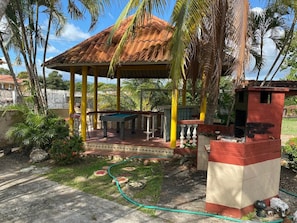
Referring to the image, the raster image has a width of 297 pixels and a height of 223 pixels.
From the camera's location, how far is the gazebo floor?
7512 mm

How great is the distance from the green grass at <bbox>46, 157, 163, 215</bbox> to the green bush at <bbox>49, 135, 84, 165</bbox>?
0.61 ft

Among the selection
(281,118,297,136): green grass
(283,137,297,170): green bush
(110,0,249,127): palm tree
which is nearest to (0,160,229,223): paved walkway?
(110,0,249,127): palm tree

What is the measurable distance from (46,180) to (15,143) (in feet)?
12.9

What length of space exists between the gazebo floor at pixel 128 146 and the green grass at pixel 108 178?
56cm

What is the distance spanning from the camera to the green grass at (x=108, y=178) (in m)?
4.69

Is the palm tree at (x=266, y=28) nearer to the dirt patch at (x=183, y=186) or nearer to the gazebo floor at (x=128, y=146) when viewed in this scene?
the gazebo floor at (x=128, y=146)

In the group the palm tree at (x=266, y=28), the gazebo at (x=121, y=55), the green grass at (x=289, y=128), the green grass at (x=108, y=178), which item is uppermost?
the palm tree at (x=266, y=28)

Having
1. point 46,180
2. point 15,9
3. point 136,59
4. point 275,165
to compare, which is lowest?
point 46,180

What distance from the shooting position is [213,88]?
5.59m

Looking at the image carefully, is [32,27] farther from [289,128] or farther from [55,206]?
[289,128]

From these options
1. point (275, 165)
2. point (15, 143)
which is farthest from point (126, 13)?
point (15, 143)

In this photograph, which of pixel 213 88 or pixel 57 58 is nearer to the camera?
pixel 213 88

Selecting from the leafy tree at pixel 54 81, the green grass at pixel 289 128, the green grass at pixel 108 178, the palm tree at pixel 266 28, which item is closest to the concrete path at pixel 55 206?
the green grass at pixel 108 178

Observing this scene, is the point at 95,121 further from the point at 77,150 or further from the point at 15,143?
the point at 77,150
